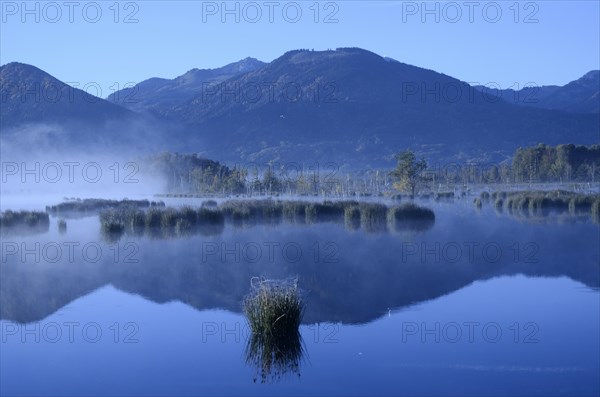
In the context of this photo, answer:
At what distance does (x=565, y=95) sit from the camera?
175 meters

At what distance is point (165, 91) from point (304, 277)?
14619 cm

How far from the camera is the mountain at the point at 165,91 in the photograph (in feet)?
437

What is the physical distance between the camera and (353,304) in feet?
42.5

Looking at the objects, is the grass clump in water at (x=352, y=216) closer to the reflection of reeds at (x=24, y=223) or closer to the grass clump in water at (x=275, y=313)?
the reflection of reeds at (x=24, y=223)

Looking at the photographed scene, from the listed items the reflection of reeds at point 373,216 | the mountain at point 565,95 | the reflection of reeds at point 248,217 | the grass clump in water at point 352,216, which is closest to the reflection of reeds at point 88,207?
the reflection of reeds at point 248,217

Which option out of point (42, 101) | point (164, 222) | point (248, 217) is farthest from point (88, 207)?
point (42, 101)

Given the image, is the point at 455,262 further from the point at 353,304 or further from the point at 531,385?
the point at 531,385

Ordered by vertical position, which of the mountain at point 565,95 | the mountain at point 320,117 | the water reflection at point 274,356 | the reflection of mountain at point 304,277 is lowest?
the water reflection at point 274,356

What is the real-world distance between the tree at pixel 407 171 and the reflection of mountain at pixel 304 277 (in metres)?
26.0

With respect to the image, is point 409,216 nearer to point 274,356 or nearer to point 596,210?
point 596,210

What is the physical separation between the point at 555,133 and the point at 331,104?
31.6 m

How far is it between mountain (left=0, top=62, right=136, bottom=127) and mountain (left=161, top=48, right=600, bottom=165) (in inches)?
585

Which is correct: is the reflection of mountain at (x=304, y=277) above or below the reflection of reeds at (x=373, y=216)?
below

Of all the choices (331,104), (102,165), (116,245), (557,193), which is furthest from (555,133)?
(116,245)
